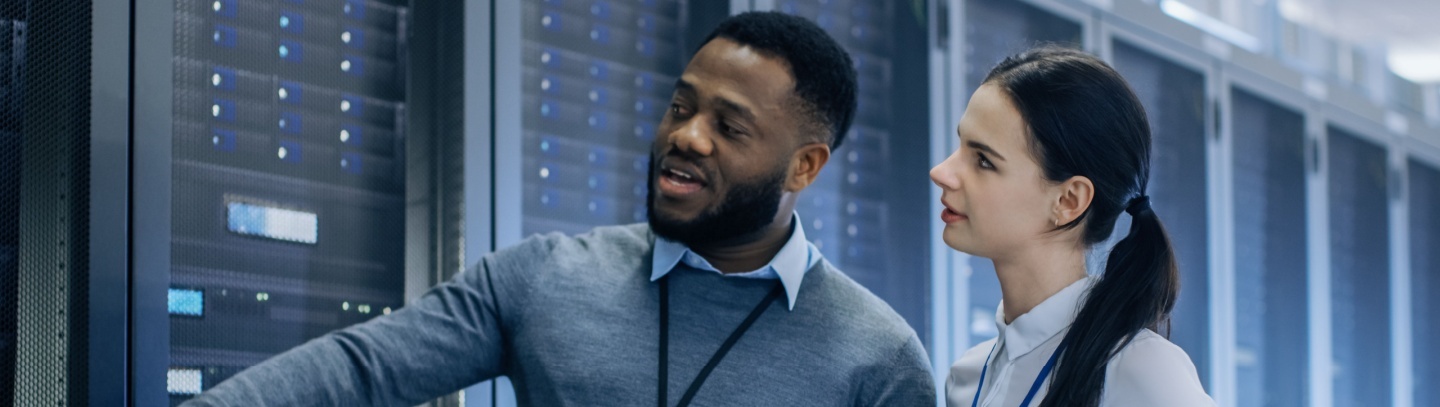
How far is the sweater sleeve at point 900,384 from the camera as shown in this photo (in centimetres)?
187

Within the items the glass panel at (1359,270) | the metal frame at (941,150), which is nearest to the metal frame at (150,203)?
the metal frame at (941,150)

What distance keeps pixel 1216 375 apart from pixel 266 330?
3.89m

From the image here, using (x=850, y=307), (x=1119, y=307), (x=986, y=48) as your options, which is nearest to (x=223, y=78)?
(x=850, y=307)

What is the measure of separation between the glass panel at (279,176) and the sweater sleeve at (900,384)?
0.92 meters

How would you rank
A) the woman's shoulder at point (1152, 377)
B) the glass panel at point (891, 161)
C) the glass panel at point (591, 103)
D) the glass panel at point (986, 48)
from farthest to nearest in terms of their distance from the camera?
the glass panel at point (986, 48)
the glass panel at point (891, 161)
the glass panel at point (591, 103)
the woman's shoulder at point (1152, 377)

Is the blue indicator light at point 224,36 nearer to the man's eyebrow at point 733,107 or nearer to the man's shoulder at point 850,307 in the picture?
the man's eyebrow at point 733,107

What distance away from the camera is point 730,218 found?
1.94m

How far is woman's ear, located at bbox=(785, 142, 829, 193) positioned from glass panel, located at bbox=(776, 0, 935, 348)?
1534 mm

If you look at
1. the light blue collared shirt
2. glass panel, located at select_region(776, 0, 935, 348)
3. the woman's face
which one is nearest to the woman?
the woman's face

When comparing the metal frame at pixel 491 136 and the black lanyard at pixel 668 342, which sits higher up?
the metal frame at pixel 491 136

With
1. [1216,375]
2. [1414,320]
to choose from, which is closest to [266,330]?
[1216,375]

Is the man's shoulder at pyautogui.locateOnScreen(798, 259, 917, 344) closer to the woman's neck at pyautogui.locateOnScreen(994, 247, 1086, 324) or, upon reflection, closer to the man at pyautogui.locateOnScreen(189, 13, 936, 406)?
the man at pyautogui.locateOnScreen(189, 13, 936, 406)

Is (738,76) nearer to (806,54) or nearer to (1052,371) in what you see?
(806,54)

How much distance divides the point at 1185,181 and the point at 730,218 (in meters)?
3.43
